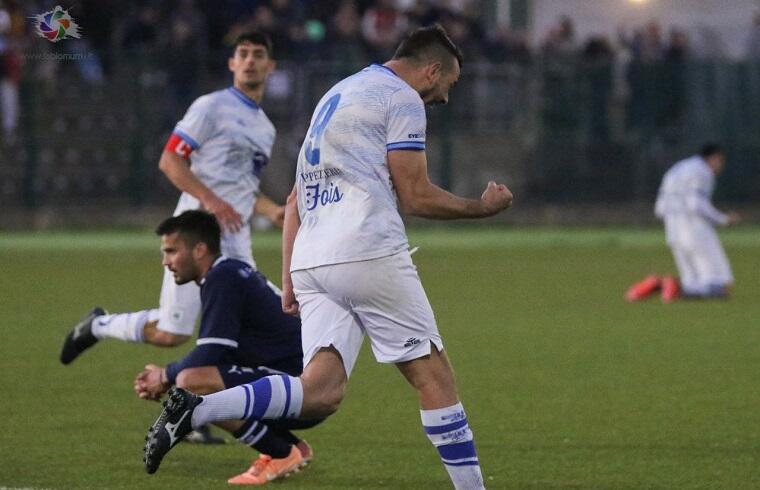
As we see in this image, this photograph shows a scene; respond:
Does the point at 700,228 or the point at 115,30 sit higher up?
the point at 115,30

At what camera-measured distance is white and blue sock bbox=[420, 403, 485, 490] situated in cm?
687

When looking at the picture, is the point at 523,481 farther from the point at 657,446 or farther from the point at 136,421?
the point at 136,421

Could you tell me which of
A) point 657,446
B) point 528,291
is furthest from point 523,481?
point 528,291

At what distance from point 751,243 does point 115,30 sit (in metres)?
13.1

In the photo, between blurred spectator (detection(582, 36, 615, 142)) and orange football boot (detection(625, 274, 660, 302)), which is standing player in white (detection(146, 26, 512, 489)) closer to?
orange football boot (detection(625, 274, 660, 302))

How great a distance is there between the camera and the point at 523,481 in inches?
320

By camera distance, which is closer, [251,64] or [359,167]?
[359,167]

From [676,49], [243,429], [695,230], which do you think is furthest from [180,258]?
[676,49]

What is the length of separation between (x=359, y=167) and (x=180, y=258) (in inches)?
76.1

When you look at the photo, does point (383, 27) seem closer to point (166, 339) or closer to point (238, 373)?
point (166, 339)

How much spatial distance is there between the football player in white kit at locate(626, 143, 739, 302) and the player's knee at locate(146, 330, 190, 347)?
1040 cm

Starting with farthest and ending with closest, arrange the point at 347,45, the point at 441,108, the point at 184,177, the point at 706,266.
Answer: the point at 441,108
the point at 347,45
the point at 706,266
the point at 184,177

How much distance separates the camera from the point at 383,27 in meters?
A: 32.8


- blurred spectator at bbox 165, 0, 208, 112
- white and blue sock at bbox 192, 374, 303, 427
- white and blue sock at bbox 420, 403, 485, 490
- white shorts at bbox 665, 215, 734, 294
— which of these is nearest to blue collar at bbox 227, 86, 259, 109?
white and blue sock at bbox 192, 374, 303, 427
